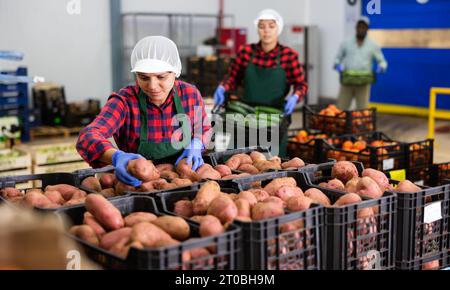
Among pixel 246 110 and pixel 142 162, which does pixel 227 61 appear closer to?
pixel 246 110

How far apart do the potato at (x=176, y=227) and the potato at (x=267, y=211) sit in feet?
0.74

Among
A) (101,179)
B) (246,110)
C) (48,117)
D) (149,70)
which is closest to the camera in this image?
(101,179)

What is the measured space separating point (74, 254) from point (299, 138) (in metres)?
3.62

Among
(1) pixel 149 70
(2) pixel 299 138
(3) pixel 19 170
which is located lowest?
(3) pixel 19 170

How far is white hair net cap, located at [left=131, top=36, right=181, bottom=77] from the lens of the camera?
2.81 metres

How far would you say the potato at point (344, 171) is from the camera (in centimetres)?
251

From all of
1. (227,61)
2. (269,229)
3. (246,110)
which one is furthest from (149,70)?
(227,61)

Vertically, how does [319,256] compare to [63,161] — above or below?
above

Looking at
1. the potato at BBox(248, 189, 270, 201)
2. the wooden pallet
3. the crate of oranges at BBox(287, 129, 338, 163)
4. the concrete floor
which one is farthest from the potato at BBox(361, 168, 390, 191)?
the wooden pallet

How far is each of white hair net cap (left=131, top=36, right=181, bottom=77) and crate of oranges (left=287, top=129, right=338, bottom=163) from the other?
6.51 feet

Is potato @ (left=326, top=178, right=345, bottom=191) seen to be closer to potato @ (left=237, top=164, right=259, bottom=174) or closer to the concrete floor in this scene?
potato @ (left=237, top=164, right=259, bottom=174)

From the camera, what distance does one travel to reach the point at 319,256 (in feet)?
6.13

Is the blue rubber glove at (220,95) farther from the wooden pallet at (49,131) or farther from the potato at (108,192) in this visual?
the wooden pallet at (49,131)

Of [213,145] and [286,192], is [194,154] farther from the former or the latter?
[213,145]
